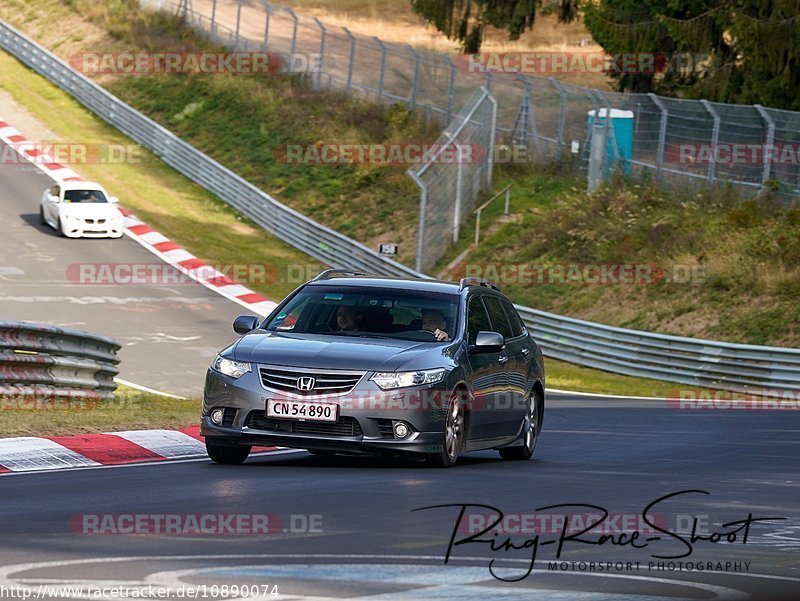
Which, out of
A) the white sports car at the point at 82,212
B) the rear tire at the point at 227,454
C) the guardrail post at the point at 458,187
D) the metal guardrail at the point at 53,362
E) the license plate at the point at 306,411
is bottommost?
the white sports car at the point at 82,212

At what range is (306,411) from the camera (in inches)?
471

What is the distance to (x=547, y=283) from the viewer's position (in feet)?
118

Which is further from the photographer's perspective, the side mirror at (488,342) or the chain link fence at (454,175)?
the chain link fence at (454,175)

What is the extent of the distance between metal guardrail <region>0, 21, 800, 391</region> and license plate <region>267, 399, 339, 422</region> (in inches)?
698

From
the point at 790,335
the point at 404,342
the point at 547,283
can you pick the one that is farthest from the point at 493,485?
the point at 547,283

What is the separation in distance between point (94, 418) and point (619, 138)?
990 inches

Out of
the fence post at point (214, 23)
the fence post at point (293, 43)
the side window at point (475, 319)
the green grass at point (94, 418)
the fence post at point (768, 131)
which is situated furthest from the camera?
the fence post at point (214, 23)

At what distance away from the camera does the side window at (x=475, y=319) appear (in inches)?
530

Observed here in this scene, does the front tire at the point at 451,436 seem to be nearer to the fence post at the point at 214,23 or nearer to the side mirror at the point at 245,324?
the side mirror at the point at 245,324

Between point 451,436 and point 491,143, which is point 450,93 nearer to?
point 491,143

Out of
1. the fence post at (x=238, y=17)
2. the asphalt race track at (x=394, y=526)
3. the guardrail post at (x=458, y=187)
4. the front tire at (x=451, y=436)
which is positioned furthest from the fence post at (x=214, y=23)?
the front tire at (x=451, y=436)

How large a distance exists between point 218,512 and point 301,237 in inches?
1275

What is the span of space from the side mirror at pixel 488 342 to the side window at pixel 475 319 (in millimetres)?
169

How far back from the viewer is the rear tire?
1252cm
